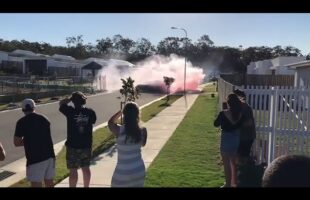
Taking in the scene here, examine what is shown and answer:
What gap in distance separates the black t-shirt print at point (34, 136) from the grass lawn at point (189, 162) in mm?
2141

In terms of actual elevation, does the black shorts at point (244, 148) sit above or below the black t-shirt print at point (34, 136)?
below

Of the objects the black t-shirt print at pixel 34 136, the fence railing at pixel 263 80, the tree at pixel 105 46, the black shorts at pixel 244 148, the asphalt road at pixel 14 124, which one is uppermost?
the tree at pixel 105 46

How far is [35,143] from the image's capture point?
18.0 ft

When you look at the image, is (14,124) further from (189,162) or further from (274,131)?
(274,131)

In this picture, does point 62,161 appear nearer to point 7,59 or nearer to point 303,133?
point 303,133

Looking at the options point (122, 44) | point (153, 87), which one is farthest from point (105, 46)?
point (153, 87)

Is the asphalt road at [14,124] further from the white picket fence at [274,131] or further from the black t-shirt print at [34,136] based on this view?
the white picket fence at [274,131]

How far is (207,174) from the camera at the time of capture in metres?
8.16

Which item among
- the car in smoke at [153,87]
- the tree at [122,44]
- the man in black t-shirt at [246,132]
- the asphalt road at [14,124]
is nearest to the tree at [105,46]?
the tree at [122,44]

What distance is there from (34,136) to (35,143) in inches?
3.4

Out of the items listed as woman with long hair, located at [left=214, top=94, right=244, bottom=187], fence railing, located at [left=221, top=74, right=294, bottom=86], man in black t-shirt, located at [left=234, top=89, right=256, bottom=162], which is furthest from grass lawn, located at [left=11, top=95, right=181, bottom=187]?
fence railing, located at [left=221, top=74, right=294, bottom=86]

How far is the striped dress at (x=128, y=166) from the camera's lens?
4611mm
